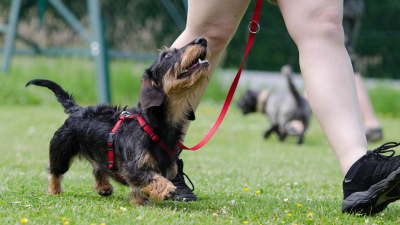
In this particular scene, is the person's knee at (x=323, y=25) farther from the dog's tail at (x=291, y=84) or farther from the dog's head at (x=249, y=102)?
the dog's head at (x=249, y=102)

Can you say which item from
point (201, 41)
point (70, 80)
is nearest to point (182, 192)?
point (201, 41)

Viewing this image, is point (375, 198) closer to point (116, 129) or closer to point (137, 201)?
point (137, 201)

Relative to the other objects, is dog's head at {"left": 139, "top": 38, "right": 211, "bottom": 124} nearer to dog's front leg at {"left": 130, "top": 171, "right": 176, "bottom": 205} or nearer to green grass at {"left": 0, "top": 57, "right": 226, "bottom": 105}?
dog's front leg at {"left": 130, "top": 171, "right": 176, "bottom": 205}

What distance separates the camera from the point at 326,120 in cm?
282

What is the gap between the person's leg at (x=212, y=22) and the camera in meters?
3.09

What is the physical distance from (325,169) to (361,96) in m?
2.87

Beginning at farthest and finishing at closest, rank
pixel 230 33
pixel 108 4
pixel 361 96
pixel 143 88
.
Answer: pixel 108 4 → pixel 361 96 → pixel 230 33 → pixel 143 88

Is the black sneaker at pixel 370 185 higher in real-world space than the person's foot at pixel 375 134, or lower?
higher

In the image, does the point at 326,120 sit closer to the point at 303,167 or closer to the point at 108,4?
the point at 303,167

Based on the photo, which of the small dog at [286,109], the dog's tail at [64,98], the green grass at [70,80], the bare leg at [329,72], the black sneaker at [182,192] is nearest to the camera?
the bare leg at [329,72]

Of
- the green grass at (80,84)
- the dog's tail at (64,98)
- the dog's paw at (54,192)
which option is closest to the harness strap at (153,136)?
the dog's tail at (64,98)

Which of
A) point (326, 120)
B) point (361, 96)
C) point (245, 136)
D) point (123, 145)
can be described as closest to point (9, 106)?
point (245, 136)

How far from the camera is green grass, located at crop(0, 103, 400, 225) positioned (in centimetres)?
262

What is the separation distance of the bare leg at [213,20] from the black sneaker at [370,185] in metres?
1.25
